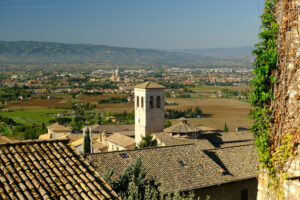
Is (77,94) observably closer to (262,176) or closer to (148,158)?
(148,158)

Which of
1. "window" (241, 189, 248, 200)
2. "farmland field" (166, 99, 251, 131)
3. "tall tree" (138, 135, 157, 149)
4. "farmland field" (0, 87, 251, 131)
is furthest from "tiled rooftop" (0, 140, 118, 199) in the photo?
"farmland field" (0, 87, 251, 131)

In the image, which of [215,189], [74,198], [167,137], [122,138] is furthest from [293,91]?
[122,138]

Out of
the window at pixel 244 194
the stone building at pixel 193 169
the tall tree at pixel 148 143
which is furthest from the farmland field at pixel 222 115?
the window at pixel 244 194

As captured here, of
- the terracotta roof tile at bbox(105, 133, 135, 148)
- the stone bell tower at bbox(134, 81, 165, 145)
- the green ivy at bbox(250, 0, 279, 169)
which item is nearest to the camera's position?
the green ivy at bbox(250, 0, 279, 169)

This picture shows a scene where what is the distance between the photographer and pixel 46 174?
6.65 m

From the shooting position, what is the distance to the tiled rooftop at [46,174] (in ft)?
20.2

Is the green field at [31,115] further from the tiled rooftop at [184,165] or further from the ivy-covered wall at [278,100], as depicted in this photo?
the ivy-covered wall at [278,100]

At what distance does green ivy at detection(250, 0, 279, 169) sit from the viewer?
234 inches

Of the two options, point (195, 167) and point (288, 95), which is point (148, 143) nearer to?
point (195, 167)

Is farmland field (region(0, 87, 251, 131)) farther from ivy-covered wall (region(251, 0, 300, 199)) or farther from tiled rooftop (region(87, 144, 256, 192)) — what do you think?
ivy-covered wall (region(251, 0, 300, 199))

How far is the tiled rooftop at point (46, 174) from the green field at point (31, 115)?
64723 millimetres

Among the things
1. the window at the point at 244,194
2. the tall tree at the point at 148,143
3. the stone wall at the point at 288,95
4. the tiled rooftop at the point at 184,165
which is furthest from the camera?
the tall tree at the point at 148,143

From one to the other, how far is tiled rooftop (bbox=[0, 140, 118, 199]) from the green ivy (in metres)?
2.81

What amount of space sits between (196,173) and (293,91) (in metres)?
11.1
